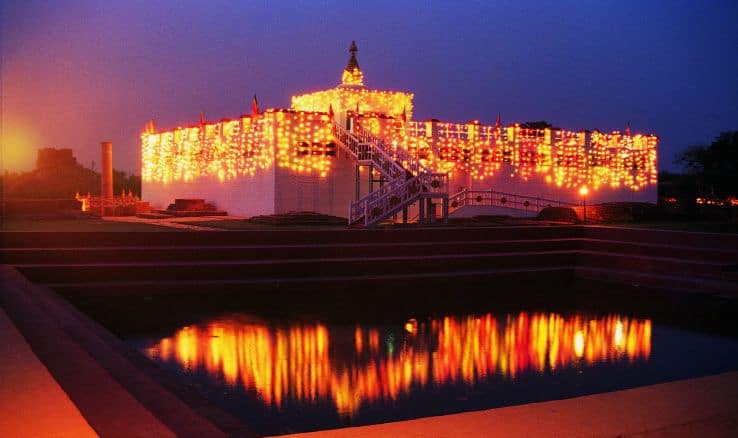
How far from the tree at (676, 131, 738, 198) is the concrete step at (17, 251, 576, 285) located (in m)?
29.5

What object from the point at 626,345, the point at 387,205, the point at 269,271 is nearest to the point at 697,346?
the point at 626,345

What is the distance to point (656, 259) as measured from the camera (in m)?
16.1

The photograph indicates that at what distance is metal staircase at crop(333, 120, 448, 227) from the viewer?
21172 millimetres

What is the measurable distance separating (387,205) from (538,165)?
12.5m

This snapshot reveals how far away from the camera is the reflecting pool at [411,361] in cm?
675

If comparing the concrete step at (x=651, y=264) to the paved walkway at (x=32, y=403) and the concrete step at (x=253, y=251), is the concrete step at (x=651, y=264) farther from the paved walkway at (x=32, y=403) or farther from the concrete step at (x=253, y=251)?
the paved walkway at (x=32, y=403)

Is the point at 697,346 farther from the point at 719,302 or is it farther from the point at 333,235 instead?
the point at 333,235

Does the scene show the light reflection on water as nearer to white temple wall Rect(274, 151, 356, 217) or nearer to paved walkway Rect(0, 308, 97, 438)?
paved walkway Rect(0, 308, 97, 438)

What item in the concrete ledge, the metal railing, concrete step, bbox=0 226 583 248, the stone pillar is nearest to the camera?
the concrete ledge

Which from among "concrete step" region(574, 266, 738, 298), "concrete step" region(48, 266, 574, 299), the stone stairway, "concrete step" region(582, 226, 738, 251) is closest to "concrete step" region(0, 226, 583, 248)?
the stone stairway

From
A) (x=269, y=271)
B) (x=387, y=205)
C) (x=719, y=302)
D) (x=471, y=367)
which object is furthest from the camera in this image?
(x=387, y=205)

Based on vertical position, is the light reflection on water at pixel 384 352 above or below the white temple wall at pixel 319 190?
below

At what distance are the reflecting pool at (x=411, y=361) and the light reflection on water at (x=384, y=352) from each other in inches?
0.6

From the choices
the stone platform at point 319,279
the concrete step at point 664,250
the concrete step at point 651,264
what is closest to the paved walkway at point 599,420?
the stone platform at point 319,279
